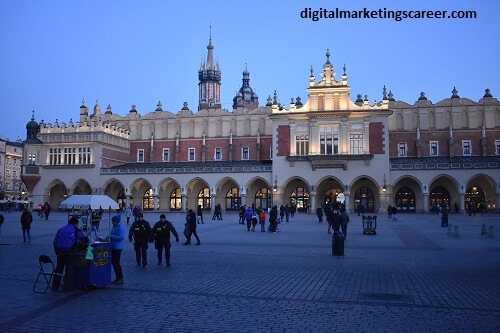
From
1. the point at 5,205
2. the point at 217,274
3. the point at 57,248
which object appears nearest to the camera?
the point at 57,248

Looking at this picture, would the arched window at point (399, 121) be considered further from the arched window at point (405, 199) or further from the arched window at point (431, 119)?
the arched window at point (405, 199)

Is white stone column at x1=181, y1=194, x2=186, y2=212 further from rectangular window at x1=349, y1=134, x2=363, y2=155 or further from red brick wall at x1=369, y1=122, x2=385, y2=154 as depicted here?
red brick wall at x1=369, y1=122, x2=385, y2=154

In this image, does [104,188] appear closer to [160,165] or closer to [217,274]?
[160,165]

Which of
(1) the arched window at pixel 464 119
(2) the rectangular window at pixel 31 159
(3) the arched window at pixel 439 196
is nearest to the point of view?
(3) the arched window at pixel 439 196

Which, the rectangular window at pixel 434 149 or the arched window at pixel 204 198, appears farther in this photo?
the arched window at pixel 204 198

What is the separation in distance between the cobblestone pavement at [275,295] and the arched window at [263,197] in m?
37.0

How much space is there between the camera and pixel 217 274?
1302 cm

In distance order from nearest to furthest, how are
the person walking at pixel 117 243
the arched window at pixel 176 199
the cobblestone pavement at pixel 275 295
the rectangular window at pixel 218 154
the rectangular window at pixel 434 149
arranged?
the cobblestone pavement at pixel 275 295 → the person walking at pixel 117 243 → the rectangular window at pixel 434 149 → the arched window at pixel 176 199 → the rectangular window at pixel 218 154

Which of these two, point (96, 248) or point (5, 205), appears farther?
point (5, 205)

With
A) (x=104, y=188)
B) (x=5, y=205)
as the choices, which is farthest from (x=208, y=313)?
(x=5, y=205)

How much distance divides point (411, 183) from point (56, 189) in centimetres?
4268

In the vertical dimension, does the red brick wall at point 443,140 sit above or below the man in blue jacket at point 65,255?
above

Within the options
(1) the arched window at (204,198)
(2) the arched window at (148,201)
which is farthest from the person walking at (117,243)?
(2) the arched window at (148,201)

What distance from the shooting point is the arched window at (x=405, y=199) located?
172 ft
